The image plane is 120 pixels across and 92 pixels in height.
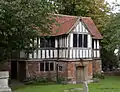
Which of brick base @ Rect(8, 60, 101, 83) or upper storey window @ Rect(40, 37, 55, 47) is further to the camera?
upper storey window @ Rect(40, 37, 55, 47)

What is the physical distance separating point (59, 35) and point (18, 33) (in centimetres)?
1046

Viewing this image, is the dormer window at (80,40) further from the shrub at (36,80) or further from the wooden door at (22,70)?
the wooden door at (22,70)

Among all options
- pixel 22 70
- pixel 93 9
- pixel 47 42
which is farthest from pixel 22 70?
pixel 93 9

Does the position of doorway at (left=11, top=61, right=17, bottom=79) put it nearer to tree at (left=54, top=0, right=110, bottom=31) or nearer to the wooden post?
tree at (left=54, top=0, right=110, bottom=31)

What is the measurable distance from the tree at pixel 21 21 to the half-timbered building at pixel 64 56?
657 centimetres

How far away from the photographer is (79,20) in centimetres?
3197

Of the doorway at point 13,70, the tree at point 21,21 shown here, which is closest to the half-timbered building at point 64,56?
the doorway at point 13,70

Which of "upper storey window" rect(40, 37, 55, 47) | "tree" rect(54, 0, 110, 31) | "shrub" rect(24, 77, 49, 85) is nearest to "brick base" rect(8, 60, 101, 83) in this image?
"shrub" rect(24, 77, 49, 85)

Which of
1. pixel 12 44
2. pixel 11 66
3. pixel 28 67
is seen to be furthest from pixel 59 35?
pixel 12 44

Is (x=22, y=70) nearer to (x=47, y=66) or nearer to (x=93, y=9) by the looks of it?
(x=47, y=66)

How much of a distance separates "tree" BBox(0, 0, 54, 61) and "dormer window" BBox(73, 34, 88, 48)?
264 inches

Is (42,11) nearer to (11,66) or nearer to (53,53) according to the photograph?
(53,53)

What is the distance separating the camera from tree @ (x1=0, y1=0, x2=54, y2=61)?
805 inches

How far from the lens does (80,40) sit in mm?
32344
